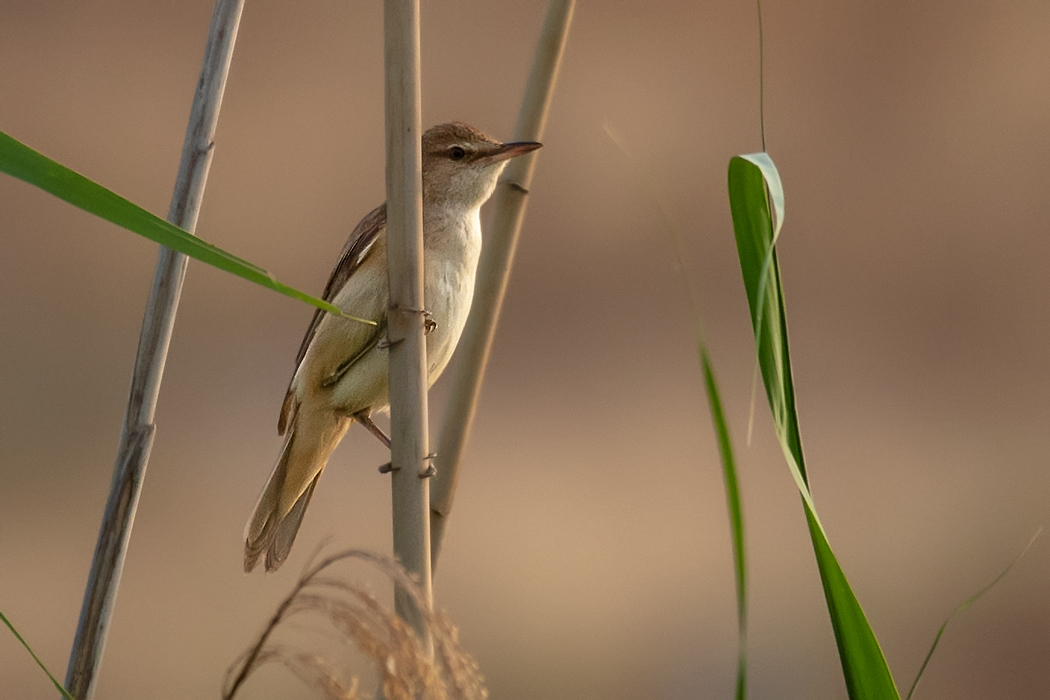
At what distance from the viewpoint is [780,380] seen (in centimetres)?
64

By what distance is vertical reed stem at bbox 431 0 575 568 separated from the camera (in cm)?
91

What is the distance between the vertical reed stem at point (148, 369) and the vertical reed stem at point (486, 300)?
0.82 ft

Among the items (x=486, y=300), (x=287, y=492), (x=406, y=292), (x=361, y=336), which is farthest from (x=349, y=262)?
(x=406, y=292)

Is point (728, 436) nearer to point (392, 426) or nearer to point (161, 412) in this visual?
point (392, 426)

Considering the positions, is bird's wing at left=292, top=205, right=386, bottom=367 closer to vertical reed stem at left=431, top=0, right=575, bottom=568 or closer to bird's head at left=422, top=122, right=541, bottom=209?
bird's head at left=422, top=122, right=541, bottom=209

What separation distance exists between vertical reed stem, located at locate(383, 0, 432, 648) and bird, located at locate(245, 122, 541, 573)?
1.62 feet

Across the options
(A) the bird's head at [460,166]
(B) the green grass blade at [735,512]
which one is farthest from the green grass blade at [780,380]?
(A) the bird's head at [460,166]

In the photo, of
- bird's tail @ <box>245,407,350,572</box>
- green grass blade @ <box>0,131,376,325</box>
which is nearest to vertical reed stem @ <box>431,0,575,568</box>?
green grass blade @ <box>0,131,376,325</box>

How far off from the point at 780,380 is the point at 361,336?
31.3 inches

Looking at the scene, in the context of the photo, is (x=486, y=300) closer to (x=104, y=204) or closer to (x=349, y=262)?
(x=104, y=204)

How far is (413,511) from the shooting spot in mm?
738

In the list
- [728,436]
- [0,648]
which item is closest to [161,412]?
[0,648]

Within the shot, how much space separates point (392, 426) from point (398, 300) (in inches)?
3.7

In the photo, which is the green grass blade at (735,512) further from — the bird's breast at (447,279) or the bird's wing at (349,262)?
the bird's wing at (349,262)
